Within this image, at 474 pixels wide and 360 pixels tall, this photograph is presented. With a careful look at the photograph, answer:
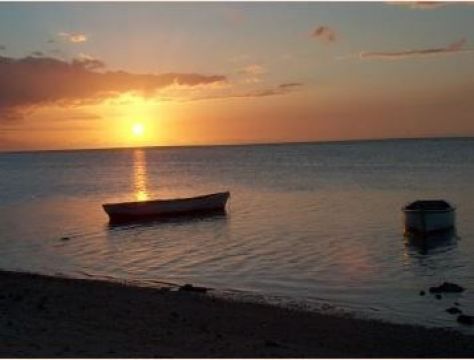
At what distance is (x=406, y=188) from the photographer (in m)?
61.4

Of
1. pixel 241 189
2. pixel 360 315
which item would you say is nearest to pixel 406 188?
pixel 241 189

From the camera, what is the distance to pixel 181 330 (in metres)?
13.3

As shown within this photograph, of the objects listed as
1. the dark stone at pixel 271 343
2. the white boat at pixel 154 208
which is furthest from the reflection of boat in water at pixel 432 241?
the white boat at pixel 154 208

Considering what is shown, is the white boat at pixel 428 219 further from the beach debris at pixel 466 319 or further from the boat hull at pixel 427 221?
the beach debris at pixel 466 319

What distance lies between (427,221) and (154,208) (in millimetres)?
18290

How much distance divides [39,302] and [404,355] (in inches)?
369

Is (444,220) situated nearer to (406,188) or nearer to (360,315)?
(360,315)

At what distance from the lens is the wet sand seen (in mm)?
11086

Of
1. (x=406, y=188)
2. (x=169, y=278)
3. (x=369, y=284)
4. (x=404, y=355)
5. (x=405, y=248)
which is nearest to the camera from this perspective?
(x=404, y=355)

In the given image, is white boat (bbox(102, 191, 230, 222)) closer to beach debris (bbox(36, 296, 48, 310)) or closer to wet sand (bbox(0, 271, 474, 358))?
wet sand (bbox(0, 271, 474, 358))

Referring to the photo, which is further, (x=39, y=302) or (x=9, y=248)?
(x=9, y=248)

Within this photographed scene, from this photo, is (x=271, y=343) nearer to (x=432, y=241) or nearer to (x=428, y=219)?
(x=432, y=241)

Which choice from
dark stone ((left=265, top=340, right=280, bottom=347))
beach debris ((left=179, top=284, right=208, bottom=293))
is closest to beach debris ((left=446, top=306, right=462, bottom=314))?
dark stone ((left=265, top=340, right=280, bottom=347))

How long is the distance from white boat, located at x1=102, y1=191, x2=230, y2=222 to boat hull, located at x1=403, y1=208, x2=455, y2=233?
16314 millimetres
